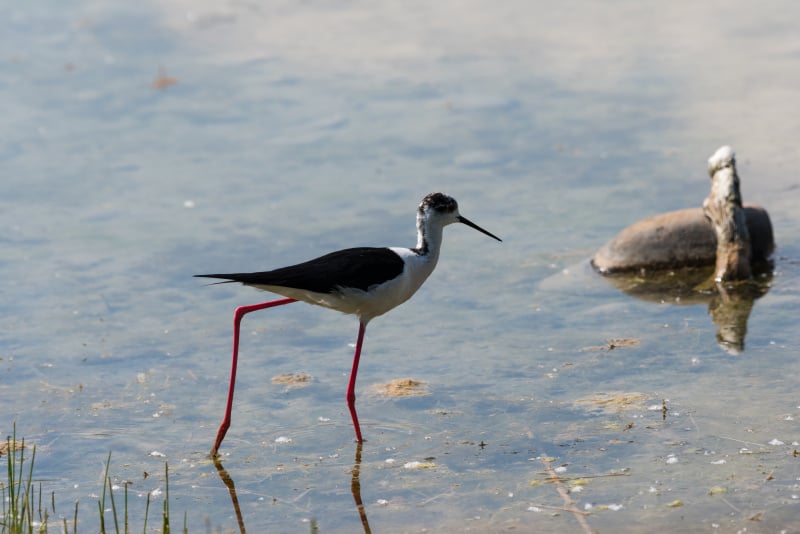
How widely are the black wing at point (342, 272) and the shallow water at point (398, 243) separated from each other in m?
0.96

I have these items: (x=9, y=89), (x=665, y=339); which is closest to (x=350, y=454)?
(x=665, y=339)

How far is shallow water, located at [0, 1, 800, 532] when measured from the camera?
7.43 metres

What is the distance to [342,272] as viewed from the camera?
26.2 ft

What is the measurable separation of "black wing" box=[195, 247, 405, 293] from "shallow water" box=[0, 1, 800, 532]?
964 millimetres

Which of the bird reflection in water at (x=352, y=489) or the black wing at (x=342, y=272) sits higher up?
the black wing at (x=342, y=272)

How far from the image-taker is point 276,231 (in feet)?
40.0

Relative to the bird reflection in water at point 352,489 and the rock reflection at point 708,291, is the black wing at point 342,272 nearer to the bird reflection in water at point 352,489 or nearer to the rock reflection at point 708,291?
the bird reflection in water at point 352,489

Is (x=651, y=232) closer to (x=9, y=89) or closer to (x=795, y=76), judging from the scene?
(x=795, y=76)

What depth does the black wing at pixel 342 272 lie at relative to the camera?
7.80 m

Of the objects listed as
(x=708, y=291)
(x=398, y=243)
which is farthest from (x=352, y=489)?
(x=398, y=243)

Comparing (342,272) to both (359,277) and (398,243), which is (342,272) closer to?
(359,277)

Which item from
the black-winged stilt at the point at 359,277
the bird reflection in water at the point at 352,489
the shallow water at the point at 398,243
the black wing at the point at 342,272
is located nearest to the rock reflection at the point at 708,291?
the shallow water at the point at 398,243

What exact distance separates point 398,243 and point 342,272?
12.3ft

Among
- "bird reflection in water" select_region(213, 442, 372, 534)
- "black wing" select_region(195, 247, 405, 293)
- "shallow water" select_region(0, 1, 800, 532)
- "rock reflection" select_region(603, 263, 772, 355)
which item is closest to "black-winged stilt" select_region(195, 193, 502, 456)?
"black wing" select_region(195, 247, 405, 293)
